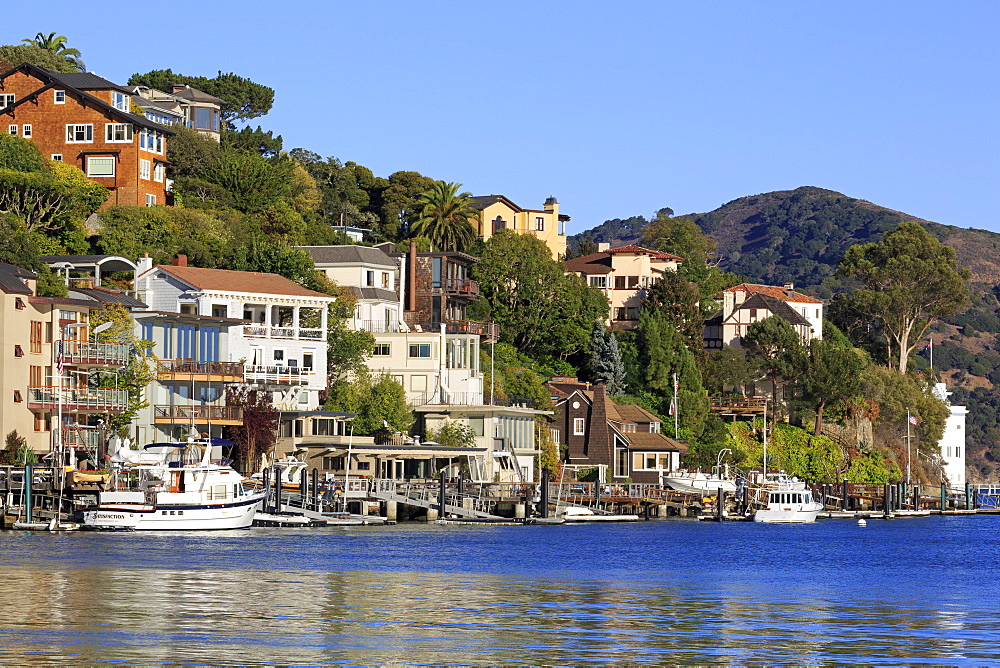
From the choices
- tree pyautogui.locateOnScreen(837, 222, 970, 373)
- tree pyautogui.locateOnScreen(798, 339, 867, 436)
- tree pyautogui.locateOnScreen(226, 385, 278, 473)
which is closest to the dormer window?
tree pyautogui.locateOnScreen(226, 385, 278, 473)

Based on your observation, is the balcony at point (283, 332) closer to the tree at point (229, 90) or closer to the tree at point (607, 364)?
the tree at point (607, 364)

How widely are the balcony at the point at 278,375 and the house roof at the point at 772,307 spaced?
185 ft

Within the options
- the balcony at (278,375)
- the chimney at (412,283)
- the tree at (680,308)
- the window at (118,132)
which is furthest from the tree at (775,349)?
the window at (118,132)

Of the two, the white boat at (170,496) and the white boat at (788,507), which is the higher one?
the white boat at (170,496)

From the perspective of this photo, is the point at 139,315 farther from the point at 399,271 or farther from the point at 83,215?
the point at 399,271

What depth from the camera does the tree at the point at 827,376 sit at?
13362 cm

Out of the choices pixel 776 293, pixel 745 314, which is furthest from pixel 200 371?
pixel 776 293

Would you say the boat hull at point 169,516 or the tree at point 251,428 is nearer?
the boat hull at point 169,516

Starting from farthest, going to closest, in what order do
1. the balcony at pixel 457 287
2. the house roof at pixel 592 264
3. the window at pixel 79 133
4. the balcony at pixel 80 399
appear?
the house roof at pixel 592 264 → the balcony at pixel 457 287 → the window at pixel 79 133 → the balcony at pixel 80 399

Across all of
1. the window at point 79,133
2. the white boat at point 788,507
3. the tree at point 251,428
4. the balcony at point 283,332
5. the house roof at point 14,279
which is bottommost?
the white boat at point 788,507

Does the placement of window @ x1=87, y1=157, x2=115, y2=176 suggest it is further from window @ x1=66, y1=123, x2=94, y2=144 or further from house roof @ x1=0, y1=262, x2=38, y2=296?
house roof @ x1=0, y1=262, x2=38, y2=296

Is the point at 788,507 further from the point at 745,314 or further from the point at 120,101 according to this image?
the point at 120,101

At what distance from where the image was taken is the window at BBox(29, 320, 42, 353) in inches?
3273

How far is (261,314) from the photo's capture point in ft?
330
